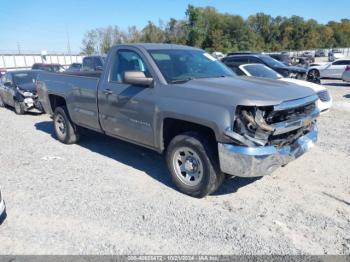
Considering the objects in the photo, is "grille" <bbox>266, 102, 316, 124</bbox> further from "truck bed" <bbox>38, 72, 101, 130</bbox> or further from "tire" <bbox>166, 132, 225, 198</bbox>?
"truck bed" <bbox>38, 72, 101, 130</bbox>

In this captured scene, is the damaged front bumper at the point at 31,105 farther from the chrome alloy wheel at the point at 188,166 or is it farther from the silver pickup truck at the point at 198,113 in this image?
the chrome alloy wheel at the point at 188,166

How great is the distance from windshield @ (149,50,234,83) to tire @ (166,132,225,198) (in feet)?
3.02

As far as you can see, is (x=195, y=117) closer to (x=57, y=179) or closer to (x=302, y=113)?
(x=302, y=113)

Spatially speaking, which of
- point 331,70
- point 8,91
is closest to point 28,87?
point 8,91

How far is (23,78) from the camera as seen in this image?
12195 mm

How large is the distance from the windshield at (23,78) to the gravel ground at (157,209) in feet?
21.3

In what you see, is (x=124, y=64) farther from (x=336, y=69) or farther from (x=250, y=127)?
(x=336, y=69)

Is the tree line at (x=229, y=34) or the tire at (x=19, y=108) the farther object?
the tree line at (x=229, y=34)

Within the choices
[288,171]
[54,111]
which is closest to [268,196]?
[288,171]

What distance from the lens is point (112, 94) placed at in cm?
531

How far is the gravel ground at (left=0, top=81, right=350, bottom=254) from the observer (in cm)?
345

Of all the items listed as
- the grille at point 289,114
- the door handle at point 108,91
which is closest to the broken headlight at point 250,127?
the grille at point 289,114

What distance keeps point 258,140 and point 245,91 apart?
2.07ft

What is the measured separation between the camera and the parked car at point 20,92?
11.1 m
